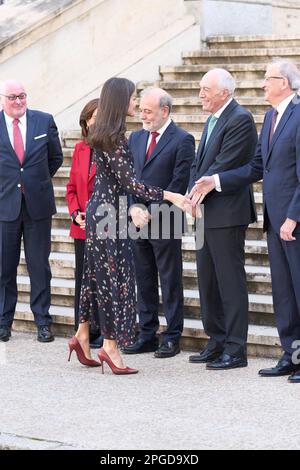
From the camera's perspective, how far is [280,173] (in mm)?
8016

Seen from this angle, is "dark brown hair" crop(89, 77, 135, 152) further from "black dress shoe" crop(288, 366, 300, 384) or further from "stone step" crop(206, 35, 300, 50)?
"stone step" crop(206, 35, 300, 50)

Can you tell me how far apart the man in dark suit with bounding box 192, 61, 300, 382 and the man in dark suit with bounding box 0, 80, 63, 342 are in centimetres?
187

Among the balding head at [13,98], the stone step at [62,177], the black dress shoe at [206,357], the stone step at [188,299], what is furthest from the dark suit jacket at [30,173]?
the black dress shoe at [206,357]

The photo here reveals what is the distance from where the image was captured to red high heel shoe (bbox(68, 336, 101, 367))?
850cm

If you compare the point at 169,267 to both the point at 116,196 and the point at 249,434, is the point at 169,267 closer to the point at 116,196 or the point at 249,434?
the point at 116,196

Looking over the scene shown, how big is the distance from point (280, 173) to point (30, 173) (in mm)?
2495

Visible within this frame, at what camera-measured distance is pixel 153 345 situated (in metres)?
9.12

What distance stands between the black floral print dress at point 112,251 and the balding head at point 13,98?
160 centimetres

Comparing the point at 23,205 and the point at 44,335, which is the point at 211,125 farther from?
the point at 44,335

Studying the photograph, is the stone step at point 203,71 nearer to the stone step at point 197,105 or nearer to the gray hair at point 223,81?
the stone step at point 197,105

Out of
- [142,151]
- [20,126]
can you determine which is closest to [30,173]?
[20,126]

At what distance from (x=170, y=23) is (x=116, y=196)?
5462mm

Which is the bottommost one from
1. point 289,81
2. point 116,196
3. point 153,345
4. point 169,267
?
point 153,345
